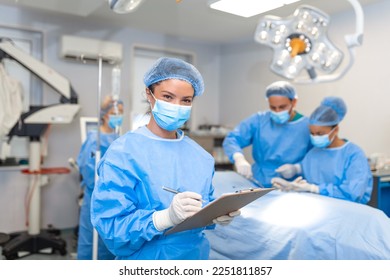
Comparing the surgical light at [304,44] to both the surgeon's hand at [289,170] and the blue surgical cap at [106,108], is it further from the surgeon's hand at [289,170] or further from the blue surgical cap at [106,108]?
the blue surgical cap at [106,108]

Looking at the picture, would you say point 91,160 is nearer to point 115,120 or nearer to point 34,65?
point 115,120

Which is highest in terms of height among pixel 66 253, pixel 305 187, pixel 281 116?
pixel 281 116

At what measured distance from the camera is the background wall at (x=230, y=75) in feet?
4.06

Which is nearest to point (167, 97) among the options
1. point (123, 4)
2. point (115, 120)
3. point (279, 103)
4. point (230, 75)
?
point (123, 4)

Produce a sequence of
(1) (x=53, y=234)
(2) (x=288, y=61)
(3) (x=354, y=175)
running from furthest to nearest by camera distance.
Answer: (1) (x=53, y=234) < (3) (x=354, y=175) < (2) (x=288, y=61)

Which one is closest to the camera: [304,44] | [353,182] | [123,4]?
[123,4]

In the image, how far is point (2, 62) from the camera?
1.17 m

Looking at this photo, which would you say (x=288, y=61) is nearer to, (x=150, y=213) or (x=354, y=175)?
(x=354, y=175)

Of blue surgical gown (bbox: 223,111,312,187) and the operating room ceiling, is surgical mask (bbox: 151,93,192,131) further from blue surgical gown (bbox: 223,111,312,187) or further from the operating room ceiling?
blue surgical gown (bbox: 223,111,312,187)

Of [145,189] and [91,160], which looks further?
[91,160]

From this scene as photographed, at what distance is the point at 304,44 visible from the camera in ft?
4.14

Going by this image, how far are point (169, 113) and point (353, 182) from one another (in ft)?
3.30
